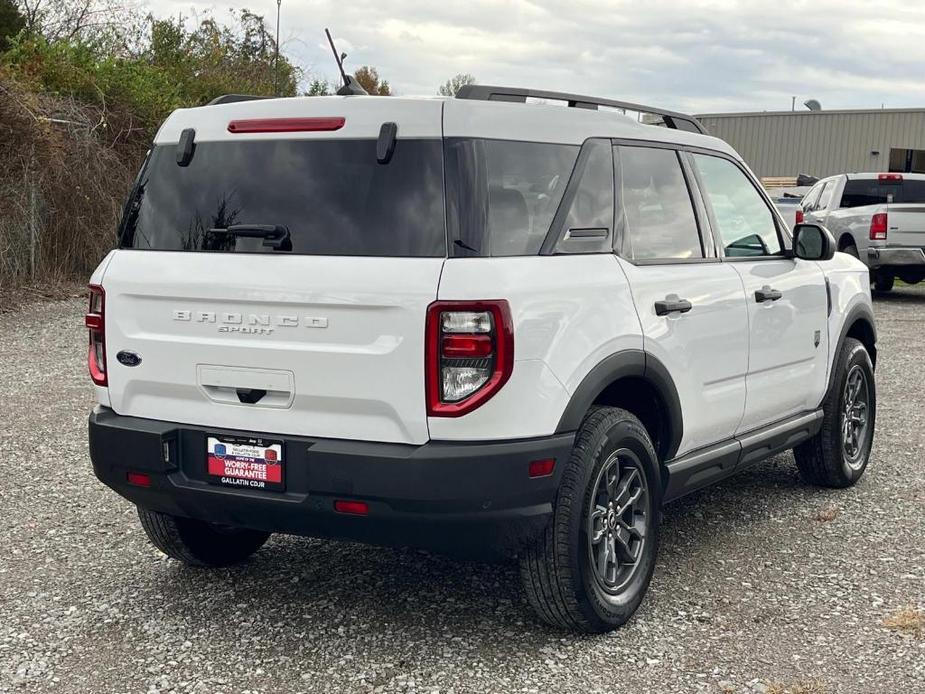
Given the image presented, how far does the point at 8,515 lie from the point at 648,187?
357cm

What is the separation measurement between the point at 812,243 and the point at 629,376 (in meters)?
1.89

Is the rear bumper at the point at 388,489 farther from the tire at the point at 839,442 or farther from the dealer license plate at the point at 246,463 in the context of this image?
the tire at the point at 839,442

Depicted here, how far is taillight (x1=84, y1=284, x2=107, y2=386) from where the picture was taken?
13.3 ft

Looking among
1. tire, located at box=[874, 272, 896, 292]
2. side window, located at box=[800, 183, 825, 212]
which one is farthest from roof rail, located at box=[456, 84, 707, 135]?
side window, located at box=[800, 183, 825, 212]

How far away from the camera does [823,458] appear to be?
19.5ft

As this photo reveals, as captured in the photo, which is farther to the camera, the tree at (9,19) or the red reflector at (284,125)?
the tree at (9,19)

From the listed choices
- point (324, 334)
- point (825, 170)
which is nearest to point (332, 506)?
point (324, 334)

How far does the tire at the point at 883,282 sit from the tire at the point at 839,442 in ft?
44.6

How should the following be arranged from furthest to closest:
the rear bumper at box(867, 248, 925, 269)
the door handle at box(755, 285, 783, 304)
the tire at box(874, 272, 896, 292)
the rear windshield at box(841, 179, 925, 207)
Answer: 1. the tire at box(874, 272, 896, 292)
2. the rear windshield at box(841, 179, 925, 207)
3. the rear bumper at box(867, 248, 925, 269)
4. the door handle at box(755, 285, 783, 304)

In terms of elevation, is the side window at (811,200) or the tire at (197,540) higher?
the side window at (811,200)

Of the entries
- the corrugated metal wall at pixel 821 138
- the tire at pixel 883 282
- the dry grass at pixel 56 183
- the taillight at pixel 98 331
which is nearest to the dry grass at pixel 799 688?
the taillight at pixel 98 331

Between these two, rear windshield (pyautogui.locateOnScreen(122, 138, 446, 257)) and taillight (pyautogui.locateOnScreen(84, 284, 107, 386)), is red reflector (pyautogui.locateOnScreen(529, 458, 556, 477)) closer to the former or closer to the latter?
rear windshield (pyautogui.locateOnScreen(122, 138, 446, 257))

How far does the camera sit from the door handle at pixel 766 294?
4965mm

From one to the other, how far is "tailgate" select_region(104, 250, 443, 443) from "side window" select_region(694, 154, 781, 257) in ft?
6.56
